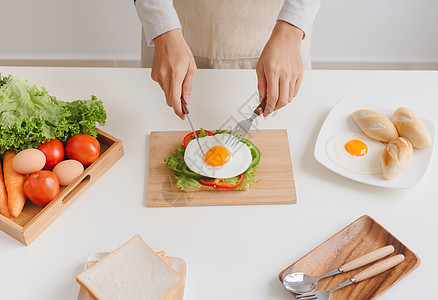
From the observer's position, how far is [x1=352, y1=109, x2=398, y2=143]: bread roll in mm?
1437

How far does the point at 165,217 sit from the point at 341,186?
559 mm

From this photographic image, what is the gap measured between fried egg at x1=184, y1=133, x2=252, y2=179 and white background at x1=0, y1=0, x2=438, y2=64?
1731 millimetres

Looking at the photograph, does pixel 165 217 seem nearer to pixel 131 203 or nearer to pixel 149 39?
pixel 131 203

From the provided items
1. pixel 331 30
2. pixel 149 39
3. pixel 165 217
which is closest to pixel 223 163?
pixel 165 217

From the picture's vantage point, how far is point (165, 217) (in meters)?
1.28

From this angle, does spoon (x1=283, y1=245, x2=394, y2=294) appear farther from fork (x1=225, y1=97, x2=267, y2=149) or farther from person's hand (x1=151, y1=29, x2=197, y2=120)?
person's hand (x1=151, y1=29, x2=197, y2=120)

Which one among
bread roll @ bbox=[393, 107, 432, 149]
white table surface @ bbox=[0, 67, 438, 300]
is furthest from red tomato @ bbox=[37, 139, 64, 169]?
bread roll @ bbox=[393, 107, 432, 149]

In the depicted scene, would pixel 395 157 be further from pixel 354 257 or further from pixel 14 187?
pixel 14 187

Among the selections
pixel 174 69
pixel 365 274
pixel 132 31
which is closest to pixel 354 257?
pixel 365 274

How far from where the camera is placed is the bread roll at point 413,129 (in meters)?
1.41

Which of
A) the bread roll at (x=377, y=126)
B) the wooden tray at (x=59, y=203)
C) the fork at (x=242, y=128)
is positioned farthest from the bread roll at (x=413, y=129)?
the wooden tray at (x=59, y=203)

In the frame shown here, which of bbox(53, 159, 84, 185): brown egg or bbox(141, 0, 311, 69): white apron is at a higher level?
bbox(141, 0, 311, 69): white apron

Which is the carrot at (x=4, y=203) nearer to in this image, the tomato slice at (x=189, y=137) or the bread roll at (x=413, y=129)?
the tomato slice at (x=189, y=137)

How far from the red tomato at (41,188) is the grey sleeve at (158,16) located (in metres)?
0.58
